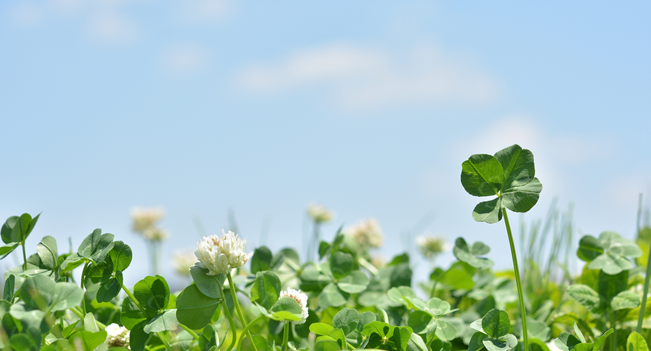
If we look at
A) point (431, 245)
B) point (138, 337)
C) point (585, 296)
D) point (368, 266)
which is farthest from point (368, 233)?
point (138, 337)

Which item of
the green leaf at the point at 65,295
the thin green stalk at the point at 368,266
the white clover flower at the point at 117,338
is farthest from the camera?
the thin green stalk at the point at 368,266

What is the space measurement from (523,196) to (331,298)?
0.44 metres

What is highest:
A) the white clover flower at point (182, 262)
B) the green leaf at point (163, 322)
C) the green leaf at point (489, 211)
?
the green leaf at point (489, 211)

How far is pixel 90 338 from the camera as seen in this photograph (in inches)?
25.2

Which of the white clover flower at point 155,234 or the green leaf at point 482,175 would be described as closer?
the green leaf at point 482,175

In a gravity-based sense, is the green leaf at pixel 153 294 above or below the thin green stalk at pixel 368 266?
above

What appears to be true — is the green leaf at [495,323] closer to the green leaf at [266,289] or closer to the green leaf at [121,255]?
the green leaf at [266,289]

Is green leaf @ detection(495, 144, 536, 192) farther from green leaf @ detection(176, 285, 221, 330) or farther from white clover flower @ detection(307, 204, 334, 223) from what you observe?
white clover flower @ detection(307, 204, 334, 223)

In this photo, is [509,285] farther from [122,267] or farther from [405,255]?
[122,267]

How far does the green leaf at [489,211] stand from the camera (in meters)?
0.66

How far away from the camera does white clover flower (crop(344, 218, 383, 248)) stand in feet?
6.86

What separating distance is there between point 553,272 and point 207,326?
4.78 ft

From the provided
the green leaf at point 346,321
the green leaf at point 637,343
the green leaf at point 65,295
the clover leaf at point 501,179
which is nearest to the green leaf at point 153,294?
the green leaf at point 65,295

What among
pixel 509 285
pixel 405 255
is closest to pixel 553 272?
pixel 509 285
